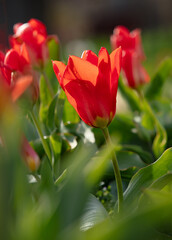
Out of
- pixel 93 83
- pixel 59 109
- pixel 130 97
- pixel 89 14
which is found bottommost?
pixel 89 14

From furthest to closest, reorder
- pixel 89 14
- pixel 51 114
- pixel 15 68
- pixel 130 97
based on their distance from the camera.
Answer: pixel 89 14
pixel 130 97
pixel 51 114
pixel 15 68

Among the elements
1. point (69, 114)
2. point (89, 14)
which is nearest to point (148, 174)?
point (69, 114)

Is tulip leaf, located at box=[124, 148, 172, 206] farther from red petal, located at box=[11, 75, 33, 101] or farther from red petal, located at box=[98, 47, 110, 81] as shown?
red petal, located at box=[11, 75, 33, 101]

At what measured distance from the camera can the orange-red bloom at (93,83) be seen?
507 millimetres

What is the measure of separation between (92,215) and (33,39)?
50cm

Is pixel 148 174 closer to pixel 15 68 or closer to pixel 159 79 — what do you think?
pixel 15 68

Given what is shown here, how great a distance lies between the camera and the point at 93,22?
10.2m

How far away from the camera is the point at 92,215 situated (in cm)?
52

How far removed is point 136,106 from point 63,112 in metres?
0.29

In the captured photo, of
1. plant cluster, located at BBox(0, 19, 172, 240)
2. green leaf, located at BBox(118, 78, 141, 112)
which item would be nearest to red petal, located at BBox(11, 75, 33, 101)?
plant cluster, located at BBox(0, 19, 172, 240)

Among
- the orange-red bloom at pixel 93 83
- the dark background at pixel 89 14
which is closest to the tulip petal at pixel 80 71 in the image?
the orange-red bloom at pixel 93 83

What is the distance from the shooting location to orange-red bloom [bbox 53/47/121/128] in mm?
507

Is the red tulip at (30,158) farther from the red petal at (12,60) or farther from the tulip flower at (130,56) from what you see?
the tulip flower at (130,56)

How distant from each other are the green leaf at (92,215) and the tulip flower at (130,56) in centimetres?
45
